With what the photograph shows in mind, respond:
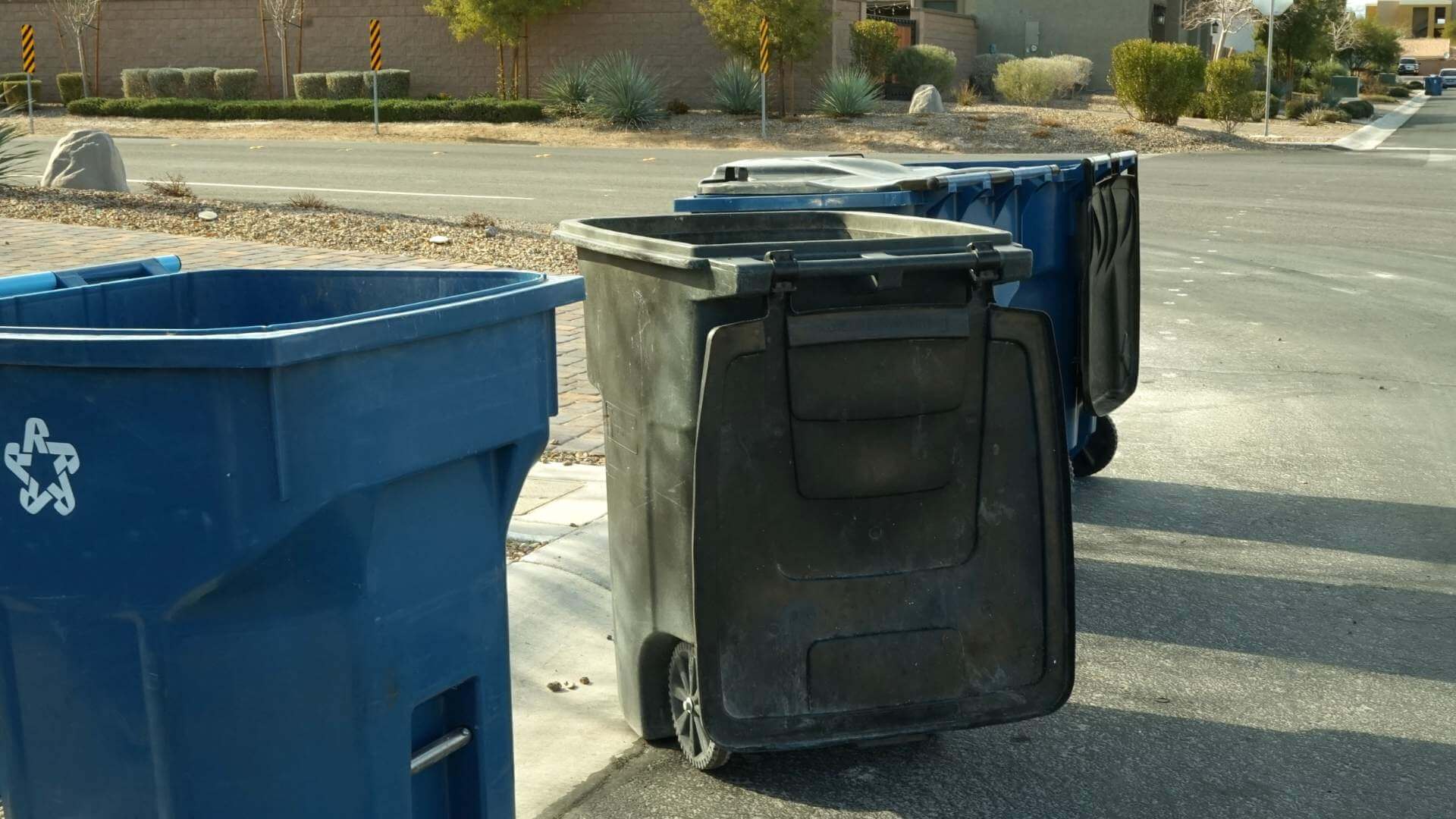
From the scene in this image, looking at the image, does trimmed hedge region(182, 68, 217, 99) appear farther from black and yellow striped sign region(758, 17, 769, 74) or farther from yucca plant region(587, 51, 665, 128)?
black and yellow striped sign region(758, 17, 769, 74)

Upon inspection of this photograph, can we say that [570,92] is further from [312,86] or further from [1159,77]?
[1159,77]

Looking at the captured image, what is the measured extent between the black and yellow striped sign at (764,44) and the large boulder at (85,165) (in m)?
13.2

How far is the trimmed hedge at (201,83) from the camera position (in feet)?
118

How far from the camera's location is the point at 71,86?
37125mm

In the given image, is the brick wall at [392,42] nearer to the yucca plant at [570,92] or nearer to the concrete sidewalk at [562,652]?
the yucca plant at [570,92]

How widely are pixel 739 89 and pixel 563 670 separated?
87.4 ft

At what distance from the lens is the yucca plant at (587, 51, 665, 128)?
93.5ft

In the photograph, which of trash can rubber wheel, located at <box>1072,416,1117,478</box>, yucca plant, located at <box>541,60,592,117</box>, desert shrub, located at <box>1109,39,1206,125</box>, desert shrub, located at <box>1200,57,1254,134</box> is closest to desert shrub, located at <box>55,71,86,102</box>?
yucca plant, located at <box>541,60,592,117</box>

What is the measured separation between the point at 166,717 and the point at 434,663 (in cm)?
47

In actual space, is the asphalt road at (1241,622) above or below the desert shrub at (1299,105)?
below

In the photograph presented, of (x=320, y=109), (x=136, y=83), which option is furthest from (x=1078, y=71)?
(x=136, y=83)

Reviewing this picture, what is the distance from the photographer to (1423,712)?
167 inches

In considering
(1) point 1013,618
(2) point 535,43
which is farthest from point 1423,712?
(2) point 535,43

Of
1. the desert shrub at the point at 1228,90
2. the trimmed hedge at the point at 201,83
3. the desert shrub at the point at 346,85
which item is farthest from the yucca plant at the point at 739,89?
the trimmed hedge at the point at 201,83
